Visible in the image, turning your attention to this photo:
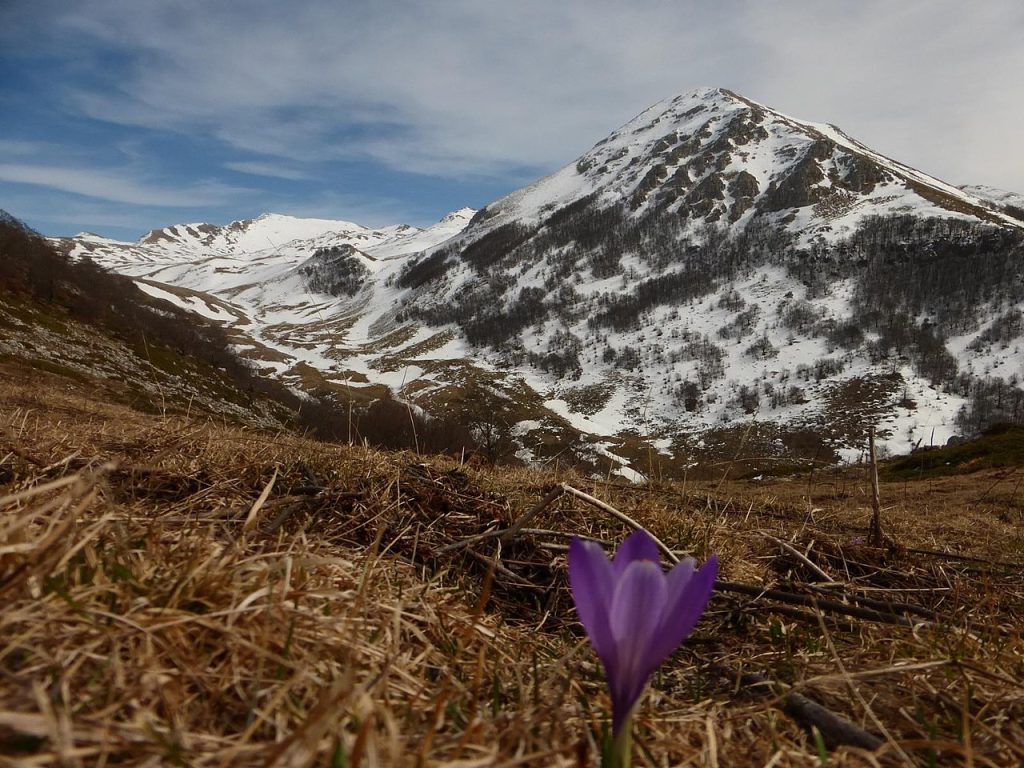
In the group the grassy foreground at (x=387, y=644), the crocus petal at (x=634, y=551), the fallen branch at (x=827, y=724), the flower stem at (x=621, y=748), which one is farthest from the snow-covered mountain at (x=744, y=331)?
the flower stem at (x=621, y=748)

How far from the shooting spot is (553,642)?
200 cm

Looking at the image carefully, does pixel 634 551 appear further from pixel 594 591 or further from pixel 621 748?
pixel 621 748

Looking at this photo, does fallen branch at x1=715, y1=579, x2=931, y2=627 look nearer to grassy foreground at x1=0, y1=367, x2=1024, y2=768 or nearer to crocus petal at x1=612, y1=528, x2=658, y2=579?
grassy foreground at x1=0, y1=367, x2=1024, y2=768

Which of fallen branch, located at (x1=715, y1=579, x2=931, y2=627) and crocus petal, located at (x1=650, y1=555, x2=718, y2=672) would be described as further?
fallen branch, located at (x1=715, y1=579, x2=931, y2=627)

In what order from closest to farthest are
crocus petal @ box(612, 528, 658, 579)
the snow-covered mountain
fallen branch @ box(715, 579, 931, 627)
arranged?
crocus petal @ box(612, 528, 658, 579)
fallen branch @ box(715, 579, 931, 627)
the snow-covered mountain

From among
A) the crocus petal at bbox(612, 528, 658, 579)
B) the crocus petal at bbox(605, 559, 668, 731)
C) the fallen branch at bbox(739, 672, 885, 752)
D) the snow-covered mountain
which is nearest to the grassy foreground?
the fallen branch at bbox(739, 672, 885, 752)

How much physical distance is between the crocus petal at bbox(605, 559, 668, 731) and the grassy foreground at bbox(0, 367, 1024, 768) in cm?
13

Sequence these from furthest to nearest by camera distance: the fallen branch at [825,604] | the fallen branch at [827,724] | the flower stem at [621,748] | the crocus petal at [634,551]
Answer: the fallen branch at [825,604]
the fallen branch at [827,724]
the crocus petal at [634,551]
the flower stem at [621,748]

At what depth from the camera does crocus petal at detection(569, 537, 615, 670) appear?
2.70 feet

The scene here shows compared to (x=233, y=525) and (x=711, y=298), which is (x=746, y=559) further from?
(x=711, y=298)

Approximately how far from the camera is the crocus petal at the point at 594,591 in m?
0.82

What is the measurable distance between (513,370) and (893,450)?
85.5 m

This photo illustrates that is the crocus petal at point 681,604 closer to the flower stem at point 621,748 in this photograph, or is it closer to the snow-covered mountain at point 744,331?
the flower stem at point 621,748

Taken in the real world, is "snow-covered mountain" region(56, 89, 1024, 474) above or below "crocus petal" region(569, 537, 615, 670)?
above
